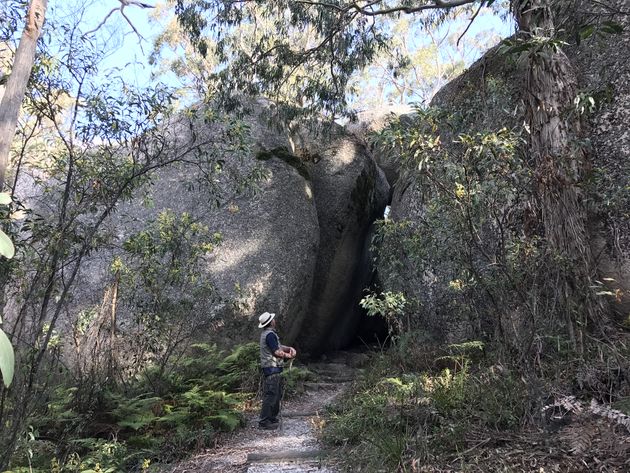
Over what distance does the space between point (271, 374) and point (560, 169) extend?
171 inches

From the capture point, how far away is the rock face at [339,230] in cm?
1338

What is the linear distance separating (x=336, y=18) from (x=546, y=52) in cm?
599

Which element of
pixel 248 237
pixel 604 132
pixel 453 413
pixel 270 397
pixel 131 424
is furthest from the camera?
pixel 248 237

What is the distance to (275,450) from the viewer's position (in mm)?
5535

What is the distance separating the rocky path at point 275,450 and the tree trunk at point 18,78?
3.49 metres

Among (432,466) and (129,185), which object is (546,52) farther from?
(129,185)

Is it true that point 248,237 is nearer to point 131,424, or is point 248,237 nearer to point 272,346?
point 272,346

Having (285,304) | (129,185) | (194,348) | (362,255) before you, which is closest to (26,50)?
(129,185)

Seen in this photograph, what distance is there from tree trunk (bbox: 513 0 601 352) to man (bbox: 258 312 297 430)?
3574mm

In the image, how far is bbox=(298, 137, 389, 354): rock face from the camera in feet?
43.9

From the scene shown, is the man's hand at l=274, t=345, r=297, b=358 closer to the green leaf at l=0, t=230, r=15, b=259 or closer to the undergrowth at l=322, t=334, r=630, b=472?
the undergrowth at l=322, t=334, r=630, b=472

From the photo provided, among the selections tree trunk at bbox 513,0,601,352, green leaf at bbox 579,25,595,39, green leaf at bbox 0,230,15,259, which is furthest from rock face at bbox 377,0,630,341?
green leaf at bbox 0,230,15,259

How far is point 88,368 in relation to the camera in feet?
23.2

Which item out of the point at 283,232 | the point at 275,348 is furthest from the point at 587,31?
the point at 283,232
